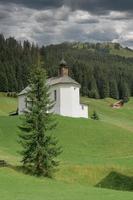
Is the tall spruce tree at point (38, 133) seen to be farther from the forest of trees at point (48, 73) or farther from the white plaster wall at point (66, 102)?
the forest of trees at point (48, 73)

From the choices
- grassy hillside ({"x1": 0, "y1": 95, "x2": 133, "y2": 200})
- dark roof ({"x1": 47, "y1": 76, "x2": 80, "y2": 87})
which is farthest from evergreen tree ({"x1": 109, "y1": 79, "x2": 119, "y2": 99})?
grassy hillside ({"x1": 0, "y1": 95, "x2": 133, "y2": 200})

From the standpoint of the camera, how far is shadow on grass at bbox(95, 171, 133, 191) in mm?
39156

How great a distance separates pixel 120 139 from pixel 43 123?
888 inches

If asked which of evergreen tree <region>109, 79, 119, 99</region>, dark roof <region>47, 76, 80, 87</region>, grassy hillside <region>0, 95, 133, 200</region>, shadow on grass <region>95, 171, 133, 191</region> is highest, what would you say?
dark roof <region>47, 76, 80, 87</region>

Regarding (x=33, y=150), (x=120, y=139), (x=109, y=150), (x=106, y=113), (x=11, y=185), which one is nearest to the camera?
(x=11, y=185)

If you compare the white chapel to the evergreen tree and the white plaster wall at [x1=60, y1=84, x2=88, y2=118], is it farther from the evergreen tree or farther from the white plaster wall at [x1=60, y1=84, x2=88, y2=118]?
the evergreen tree

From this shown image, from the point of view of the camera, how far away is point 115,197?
86.6 feet

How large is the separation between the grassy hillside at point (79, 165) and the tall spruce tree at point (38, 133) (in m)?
1.43

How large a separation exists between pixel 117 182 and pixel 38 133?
8.15 metres

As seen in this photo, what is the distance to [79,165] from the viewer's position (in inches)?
1662

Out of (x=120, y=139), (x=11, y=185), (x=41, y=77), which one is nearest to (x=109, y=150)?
(x=120, y=139)

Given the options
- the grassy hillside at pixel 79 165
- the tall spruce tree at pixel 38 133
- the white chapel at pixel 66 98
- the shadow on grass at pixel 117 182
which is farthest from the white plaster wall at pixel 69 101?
the tall spruce tree at pixel 38 133

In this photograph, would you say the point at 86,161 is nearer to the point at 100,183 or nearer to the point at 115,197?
the point at 100,183

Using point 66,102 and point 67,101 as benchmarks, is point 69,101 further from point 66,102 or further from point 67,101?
point 66,102
